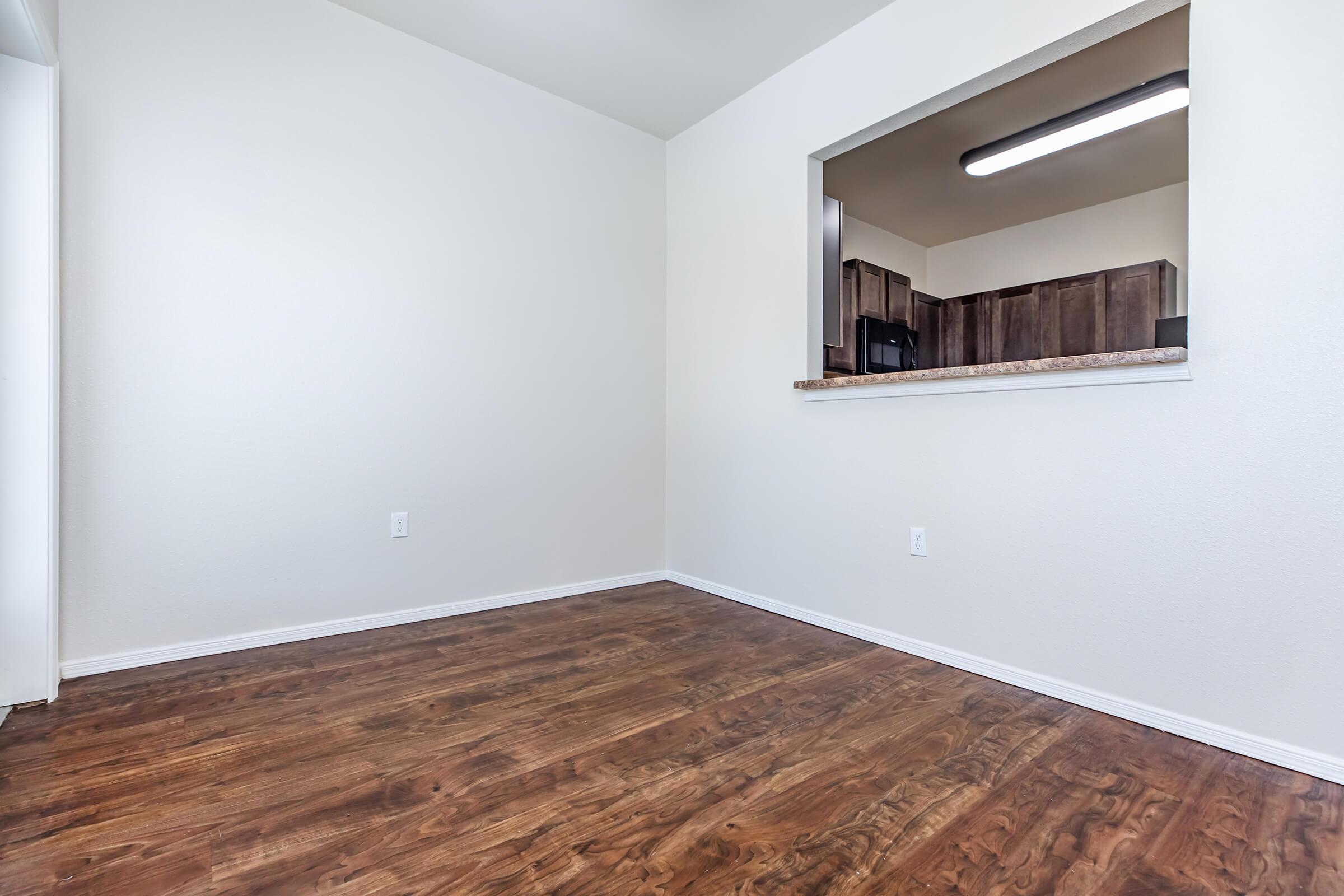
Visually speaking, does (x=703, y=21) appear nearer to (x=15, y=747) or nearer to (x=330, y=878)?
(x=330, y=878)

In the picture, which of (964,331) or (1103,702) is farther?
(964,331)

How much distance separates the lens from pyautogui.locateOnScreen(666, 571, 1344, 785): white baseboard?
1578mm

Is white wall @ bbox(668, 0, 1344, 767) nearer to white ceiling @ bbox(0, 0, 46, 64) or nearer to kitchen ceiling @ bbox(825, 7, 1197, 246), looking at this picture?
kitchen ceiling @ bbox(825, 7, 1197, 246)

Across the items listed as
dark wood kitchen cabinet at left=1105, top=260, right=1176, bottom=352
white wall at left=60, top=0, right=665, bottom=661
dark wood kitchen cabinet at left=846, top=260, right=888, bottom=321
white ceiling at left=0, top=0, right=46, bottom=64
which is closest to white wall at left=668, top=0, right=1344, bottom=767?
white wall at left=60, top=0, right=665, bottom=661

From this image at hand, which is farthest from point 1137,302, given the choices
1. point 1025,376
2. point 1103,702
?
point 1103,702

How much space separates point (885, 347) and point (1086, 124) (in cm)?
205

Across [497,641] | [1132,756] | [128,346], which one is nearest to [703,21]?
[128,346]

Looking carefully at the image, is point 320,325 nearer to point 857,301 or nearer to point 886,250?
point 857,301

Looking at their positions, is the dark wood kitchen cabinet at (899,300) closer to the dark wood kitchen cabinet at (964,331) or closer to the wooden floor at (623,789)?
the dark wood kitchen cabinet at (964,331)

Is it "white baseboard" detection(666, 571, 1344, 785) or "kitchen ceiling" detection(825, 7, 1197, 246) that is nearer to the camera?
"white baseboard" detection(666, 571, 1344, 785)

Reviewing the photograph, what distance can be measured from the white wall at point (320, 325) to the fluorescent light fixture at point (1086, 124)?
81.2 inches

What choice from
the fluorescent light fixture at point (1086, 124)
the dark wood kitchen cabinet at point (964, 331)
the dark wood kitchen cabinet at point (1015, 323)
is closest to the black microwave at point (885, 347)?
the dark wood kitchen cabinet at point (964, 331)

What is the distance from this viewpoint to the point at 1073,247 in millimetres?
5000

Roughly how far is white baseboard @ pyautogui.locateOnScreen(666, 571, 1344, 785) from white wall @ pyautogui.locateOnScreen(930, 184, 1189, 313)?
10.7ft
